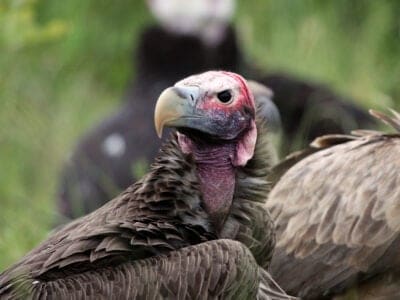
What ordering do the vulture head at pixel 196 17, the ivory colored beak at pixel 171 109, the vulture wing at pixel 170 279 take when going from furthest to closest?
the vulture head at pixel 196 17, the ivory colored beak at pixel 171 109, the vulture wing at pixel 170 279

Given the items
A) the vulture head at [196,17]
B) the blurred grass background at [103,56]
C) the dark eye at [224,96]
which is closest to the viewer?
the dark eye at [224,96]

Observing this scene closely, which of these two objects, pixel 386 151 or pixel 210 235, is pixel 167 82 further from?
pixel 210 235

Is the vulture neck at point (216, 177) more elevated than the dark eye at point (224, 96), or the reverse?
the dark eye at point (224, 96)

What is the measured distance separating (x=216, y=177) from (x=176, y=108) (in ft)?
1.17

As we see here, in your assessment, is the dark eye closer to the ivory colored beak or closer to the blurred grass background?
the ivory colored beak

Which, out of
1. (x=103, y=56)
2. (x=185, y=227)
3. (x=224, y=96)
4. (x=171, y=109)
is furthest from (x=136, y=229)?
(x=103, y=56)

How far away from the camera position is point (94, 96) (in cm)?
1305

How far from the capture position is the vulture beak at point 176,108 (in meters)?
5.77

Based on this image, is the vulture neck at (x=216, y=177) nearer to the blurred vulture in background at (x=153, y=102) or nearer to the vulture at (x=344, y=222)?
the vulture at (x=344, y=222)

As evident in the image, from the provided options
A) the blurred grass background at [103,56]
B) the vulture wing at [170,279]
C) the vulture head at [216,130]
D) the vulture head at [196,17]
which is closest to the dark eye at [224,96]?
the vulture head at [216,130]

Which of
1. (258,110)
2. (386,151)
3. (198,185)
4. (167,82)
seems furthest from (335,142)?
(167,82)

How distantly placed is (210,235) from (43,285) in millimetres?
703

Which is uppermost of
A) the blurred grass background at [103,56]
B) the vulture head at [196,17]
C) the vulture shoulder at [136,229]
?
the vulture shoulder at [136,229]

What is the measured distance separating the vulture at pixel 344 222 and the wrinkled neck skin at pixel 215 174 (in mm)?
897
